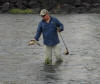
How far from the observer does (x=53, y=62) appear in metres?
13.0

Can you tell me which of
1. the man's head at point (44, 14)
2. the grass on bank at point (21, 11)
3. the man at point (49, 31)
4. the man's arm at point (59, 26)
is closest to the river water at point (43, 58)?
the man at point (49, 31)

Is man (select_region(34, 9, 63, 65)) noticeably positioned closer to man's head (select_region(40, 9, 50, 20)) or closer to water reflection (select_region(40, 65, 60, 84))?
man's head (select_region(40, 9, 50, 20))

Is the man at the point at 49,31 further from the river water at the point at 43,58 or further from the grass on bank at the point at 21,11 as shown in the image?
the grass on bank at the point at 21,11

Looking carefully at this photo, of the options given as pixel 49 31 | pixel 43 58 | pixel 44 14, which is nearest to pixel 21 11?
pixel 43 58

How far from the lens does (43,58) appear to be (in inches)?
547

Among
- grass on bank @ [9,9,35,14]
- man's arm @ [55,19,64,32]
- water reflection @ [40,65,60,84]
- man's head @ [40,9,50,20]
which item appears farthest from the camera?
grass on bank @ [9,9,35,14]

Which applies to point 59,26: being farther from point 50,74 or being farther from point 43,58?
point 43,58

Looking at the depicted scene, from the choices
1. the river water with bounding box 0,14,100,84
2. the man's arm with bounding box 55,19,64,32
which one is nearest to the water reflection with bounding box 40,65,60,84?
the river water with bounding box 0,14,100,84

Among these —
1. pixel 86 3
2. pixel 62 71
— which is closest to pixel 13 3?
pixel 86 3

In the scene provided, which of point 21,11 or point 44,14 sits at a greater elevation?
point 44,14

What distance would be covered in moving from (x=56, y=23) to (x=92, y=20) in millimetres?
13021

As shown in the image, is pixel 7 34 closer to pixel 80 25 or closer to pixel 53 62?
pixel 80 25

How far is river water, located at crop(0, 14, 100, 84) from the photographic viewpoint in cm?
1101

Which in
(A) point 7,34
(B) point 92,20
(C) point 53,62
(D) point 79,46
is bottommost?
(B) point 92,20
